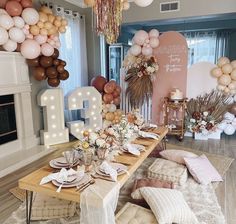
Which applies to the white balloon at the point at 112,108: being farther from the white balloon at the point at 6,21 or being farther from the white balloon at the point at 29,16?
the white balloon at the point at 6,21

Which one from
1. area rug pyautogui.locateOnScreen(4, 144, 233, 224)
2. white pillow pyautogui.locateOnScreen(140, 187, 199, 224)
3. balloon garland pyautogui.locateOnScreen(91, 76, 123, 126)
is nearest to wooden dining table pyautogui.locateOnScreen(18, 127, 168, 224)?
area rug pyautogui.locateOnScreen(4, 144, 233, 224)

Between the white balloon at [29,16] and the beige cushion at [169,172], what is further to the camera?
the white balloon at [29,16]

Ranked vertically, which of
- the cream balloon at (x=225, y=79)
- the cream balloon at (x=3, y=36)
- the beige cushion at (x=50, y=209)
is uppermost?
the cream balloon at (x=3, y=36)

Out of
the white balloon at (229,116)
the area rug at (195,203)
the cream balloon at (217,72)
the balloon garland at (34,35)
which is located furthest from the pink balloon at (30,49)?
the white balloon at (229,116)

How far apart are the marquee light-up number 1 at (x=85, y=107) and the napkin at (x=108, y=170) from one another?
257cm

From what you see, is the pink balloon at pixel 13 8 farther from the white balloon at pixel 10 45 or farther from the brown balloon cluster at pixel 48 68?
the brown balloon cluster at pixel 48 68

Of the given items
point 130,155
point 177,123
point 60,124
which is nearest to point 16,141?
point 60,124

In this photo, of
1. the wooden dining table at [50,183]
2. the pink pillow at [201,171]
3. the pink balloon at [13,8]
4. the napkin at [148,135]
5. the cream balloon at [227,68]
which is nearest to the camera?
the wooden dining table at [50,183]

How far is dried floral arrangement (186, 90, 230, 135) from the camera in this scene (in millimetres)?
4613

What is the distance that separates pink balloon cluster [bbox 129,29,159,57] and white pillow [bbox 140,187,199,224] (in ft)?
10.7

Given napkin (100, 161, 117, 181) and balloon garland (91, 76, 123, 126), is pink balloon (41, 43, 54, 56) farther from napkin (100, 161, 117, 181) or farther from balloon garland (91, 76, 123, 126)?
napkin (100, 161, 117, 181)

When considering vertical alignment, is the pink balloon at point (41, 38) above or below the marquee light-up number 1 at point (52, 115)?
above

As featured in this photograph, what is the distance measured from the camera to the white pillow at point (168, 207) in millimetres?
1967

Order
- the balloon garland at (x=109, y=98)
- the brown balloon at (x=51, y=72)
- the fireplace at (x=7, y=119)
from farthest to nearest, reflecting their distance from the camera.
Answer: the balloon garland at (x=109, y=98) → the brown balloon at (x=51, y=72) → the fireplace at (x=7, y=119)
